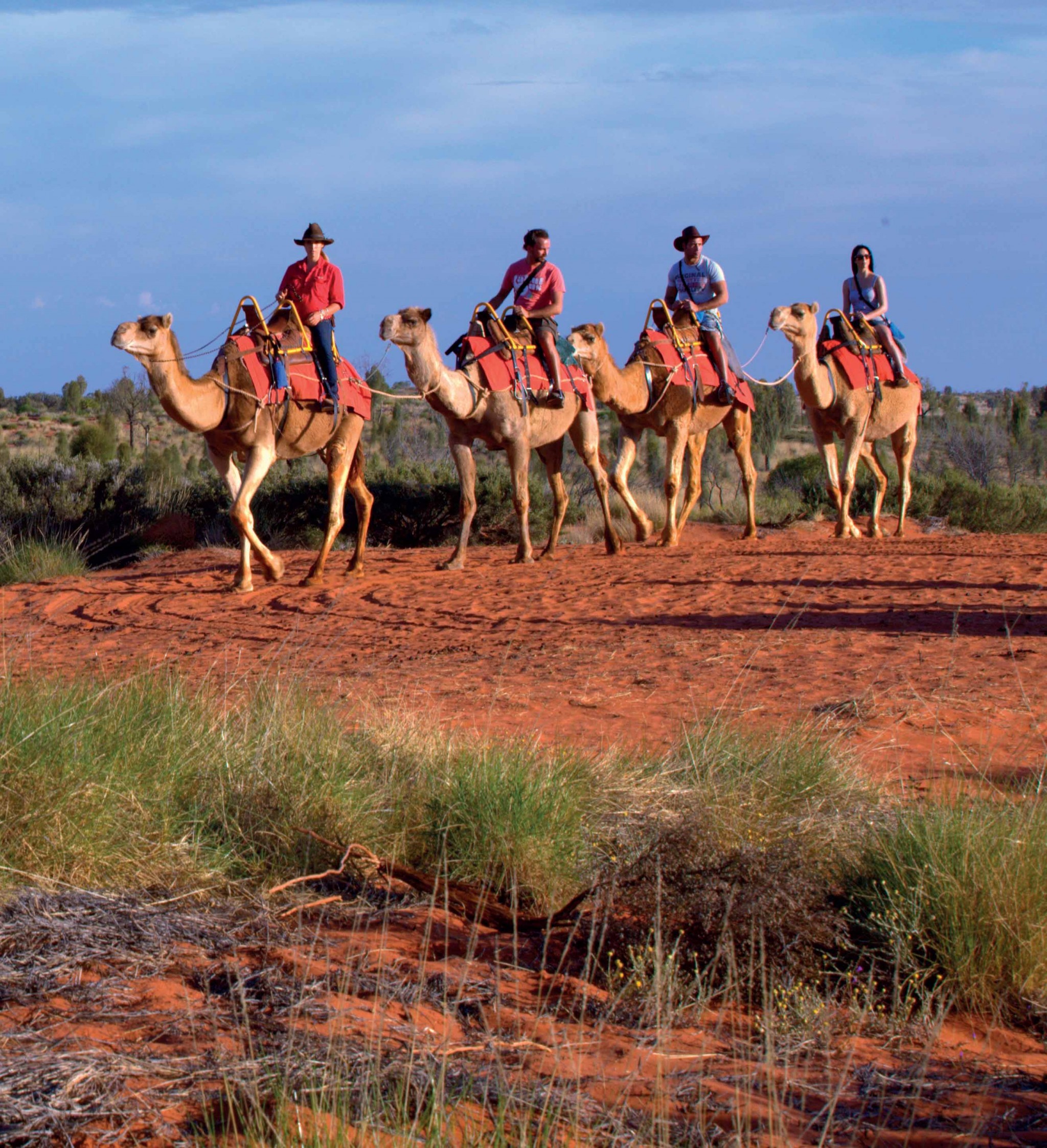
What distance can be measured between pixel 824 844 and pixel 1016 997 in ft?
3.29

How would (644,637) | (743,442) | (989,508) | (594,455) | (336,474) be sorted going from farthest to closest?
1. (989,508)
2. (743,442)
3. (594,455)
4. (336,474)
5. (644,637)

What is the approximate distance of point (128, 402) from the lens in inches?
1711

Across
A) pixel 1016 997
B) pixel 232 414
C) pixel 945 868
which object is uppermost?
pixel 232 414

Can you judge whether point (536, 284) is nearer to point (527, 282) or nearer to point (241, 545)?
point (527, 282)

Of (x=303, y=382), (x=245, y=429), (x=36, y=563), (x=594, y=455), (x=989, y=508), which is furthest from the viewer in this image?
(x=989, y=508)

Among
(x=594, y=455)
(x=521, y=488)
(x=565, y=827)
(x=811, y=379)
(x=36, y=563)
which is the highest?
(x=811, y=379)

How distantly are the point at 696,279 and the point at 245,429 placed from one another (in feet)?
19.1

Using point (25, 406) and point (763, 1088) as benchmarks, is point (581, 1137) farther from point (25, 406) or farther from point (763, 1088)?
point (25, 406)

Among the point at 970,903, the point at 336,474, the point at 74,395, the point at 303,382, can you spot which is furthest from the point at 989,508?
the point at 74,395

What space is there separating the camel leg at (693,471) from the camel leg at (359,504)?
158 inches

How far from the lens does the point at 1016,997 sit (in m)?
4.30

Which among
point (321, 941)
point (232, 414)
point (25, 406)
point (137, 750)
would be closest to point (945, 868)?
point (321, 941)

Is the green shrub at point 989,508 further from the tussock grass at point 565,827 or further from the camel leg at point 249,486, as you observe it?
the tussock grass at point 565,827

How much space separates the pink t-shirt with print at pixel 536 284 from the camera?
14.3m
